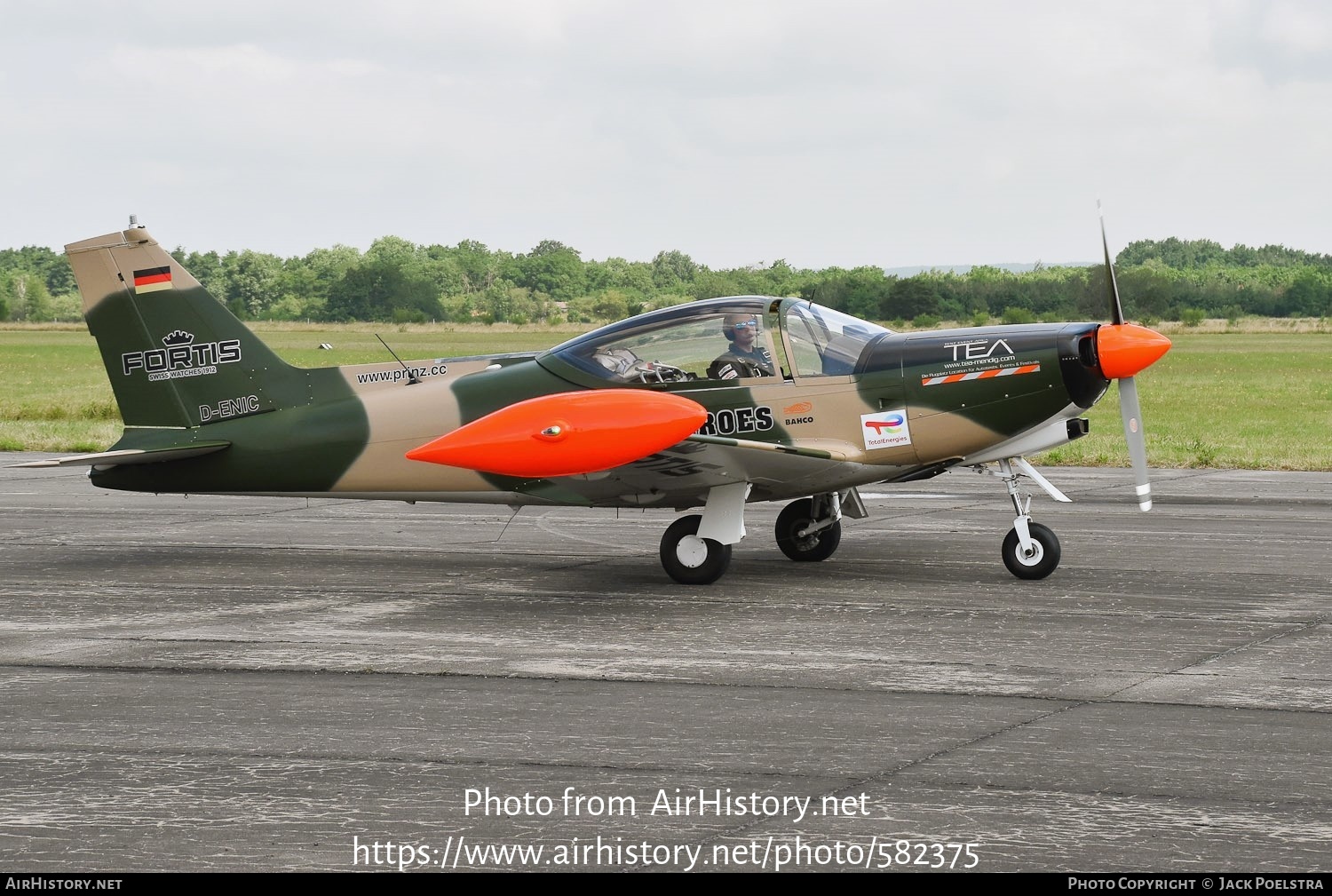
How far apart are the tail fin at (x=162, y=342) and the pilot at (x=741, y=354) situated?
3.82m

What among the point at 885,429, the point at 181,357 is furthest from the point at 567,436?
the point at 181,357

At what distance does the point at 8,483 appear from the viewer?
20.1 metres

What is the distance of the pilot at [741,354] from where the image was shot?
1186 centimetres

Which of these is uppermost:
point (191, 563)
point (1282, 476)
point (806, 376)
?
point (806, 376)

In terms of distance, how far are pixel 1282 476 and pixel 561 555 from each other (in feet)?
36.6

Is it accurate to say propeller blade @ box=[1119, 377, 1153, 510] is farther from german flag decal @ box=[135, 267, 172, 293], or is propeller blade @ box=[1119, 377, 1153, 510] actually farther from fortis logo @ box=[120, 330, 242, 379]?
german flag decal @ box=[135, 267, 172, 293]

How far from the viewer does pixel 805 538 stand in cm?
1296

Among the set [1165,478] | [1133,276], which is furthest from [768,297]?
[1133,276]

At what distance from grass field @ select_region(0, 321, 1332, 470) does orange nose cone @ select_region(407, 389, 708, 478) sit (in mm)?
13028

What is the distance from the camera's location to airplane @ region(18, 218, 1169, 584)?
11.1m

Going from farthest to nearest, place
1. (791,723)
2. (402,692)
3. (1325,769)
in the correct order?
1. (402,692)
2. (791,723)
3. (1325,769)

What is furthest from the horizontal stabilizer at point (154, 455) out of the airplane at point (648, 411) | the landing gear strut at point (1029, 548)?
the landing gear strut at point (1029, 548)

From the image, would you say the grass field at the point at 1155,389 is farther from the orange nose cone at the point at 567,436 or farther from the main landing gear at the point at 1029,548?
the orange nose cone at the point at 567,436

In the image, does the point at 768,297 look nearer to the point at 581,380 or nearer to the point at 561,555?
the point at 581,380
